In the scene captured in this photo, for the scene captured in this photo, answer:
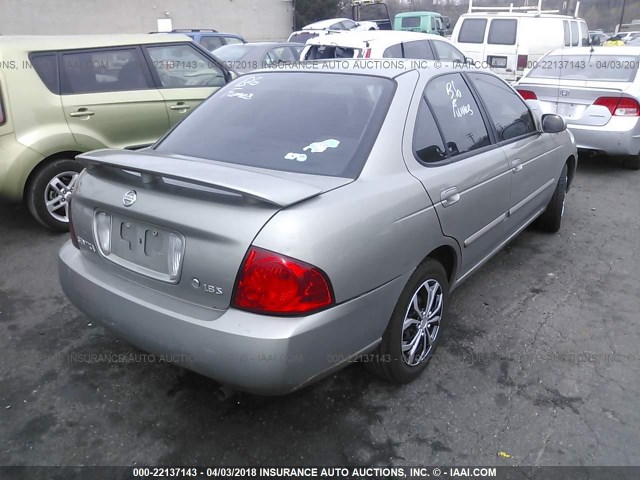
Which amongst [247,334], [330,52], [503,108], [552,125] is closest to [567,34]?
[330,52]

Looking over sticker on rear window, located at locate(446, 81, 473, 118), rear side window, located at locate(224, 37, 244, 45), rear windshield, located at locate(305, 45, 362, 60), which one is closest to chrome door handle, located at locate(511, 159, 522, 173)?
sticker on rear window, located at locate(446, 81, 473, 118)

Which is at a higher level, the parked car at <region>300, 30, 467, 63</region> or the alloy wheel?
the parked car at <region>300, 30, 467, 63</region>

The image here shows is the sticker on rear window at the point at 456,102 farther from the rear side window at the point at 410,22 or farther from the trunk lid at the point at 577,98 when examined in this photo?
the rear side window at the point at 410,22

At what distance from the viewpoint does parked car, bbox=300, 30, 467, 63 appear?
852 cm

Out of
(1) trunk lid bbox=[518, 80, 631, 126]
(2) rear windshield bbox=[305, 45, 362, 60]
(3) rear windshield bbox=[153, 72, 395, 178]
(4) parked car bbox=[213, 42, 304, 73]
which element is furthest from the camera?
(4) parked car bbox=[213, 42, 304, 73]

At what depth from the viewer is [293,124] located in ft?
8.95

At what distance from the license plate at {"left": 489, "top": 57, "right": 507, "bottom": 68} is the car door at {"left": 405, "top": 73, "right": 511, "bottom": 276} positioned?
1038 centimetres

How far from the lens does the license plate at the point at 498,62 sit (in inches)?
496

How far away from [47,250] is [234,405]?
111 inches

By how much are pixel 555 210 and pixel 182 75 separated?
413cm

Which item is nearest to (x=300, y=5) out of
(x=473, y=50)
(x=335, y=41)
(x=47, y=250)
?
(x=473, y=50)

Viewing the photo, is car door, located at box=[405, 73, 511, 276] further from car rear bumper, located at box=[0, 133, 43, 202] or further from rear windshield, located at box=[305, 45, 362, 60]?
rear windshield, located at box=[305, 45, 362, 60]

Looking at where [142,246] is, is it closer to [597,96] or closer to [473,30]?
[597,96]

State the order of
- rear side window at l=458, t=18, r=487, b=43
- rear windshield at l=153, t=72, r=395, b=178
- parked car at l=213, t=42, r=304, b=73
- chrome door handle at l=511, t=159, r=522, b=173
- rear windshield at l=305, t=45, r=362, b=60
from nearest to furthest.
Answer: rear windshield at l=153, t=72, r=395, b=178, chrome door handle at l=511, t=159, r=522, b=173, rear windshield at l=305, t=45, r=362, b=60, parked car at l=213, t=42, r=304, b=73, rear side window at l=458, t=18, r=487, b=43
